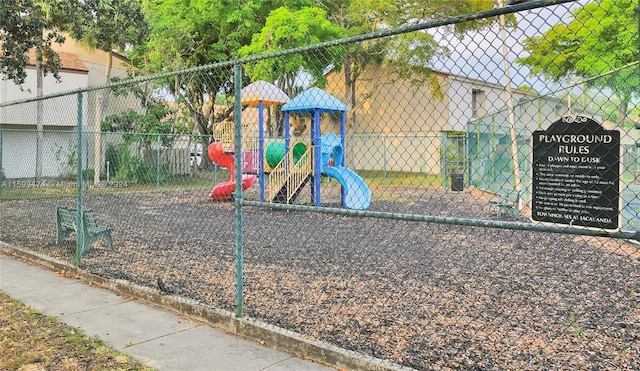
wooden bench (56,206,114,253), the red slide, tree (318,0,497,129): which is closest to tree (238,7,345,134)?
tree (318,0,497,129)

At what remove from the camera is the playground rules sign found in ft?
7.69

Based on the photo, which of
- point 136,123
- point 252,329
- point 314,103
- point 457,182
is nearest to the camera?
point 252,329

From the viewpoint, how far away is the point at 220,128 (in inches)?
604

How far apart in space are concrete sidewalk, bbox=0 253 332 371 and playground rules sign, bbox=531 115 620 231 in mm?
1870

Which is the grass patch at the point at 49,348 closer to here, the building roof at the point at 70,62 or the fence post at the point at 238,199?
the fence post at the point at 238,199

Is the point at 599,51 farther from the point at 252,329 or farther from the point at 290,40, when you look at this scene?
the point at 290,40

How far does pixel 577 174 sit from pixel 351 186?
1041cm

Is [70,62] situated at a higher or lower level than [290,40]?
higher

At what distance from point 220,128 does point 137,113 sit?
31.5ft

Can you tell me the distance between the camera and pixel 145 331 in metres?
3.99

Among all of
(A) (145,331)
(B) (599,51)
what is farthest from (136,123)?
(B) (599,51)

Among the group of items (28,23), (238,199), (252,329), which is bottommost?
(252,329)

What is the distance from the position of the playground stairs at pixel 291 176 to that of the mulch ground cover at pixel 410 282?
7.05ft

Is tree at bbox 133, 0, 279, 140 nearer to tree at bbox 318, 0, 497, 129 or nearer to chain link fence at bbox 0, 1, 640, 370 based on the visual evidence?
tree at bbox 318, 0, 497, 129
